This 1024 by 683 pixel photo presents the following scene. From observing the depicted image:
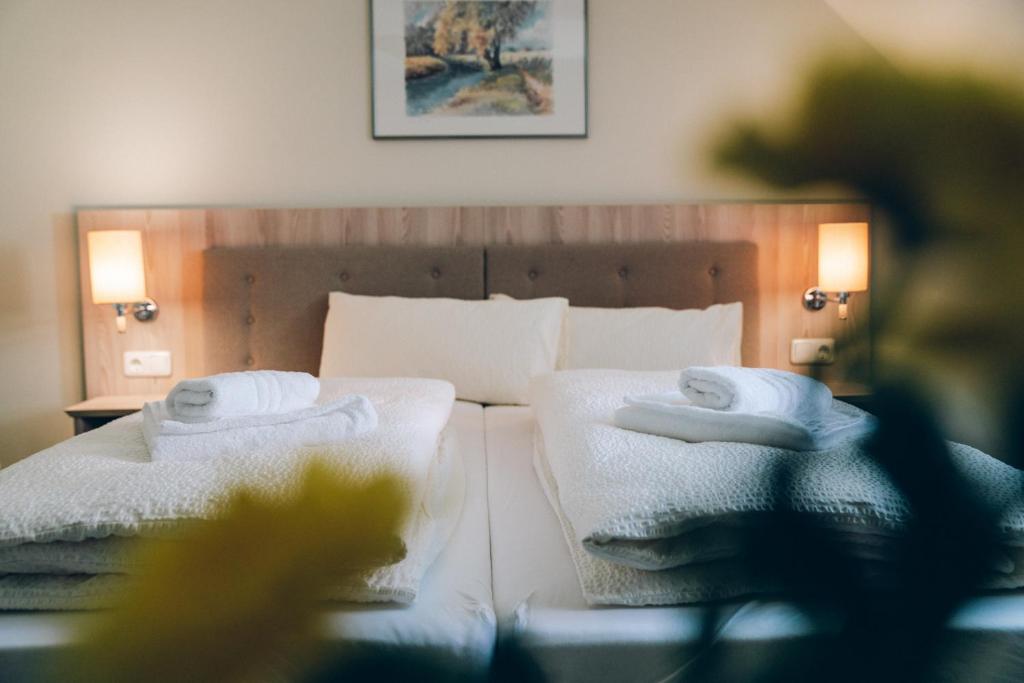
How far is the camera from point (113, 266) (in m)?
2.65

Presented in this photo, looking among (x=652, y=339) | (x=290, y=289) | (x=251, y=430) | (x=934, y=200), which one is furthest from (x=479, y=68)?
(x=934, y=200)

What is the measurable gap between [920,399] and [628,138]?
283 centimetres

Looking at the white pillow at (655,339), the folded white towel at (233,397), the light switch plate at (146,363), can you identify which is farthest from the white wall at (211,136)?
the folded white towel at (233,397)

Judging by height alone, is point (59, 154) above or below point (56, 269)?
above

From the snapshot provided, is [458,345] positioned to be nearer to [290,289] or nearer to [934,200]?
[290,289]

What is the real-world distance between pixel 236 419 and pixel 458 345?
994 millimetres

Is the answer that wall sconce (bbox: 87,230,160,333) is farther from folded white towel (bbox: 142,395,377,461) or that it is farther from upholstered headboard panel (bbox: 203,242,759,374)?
folded white towel (bbox: 142,395,377,461)

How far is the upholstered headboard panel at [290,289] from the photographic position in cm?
276

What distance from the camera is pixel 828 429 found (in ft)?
0.86

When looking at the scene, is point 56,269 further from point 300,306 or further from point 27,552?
point 27,552

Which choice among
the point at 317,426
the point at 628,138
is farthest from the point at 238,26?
the point at 317,426

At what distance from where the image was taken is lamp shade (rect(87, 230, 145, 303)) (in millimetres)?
2645

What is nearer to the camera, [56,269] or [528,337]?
[528,337]

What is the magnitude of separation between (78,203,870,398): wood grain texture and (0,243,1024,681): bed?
0.08m
